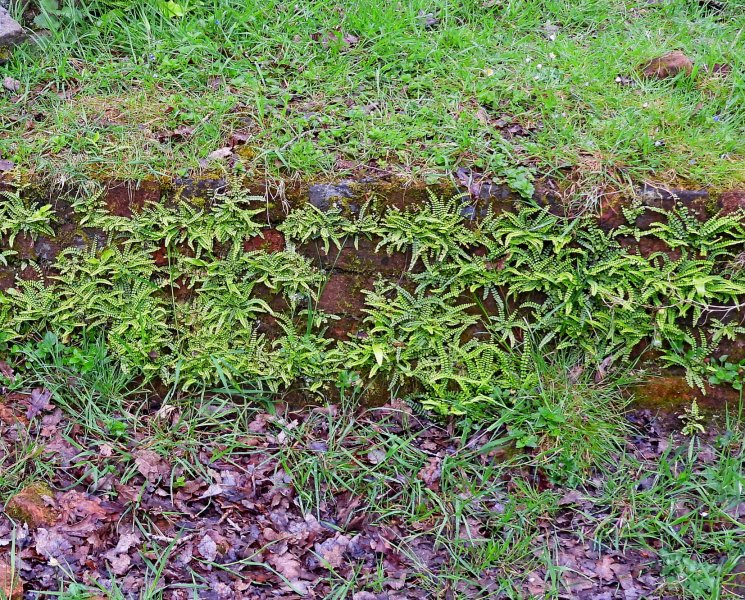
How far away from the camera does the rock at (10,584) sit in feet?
7.91

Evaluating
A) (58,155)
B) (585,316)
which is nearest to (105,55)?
(58,155)

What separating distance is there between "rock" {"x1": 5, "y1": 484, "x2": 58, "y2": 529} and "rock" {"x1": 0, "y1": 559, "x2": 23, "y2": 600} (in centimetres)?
25

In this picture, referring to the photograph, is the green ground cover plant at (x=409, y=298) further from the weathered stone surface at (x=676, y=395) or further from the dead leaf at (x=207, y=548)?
the dead leaf at (x=207, y=548)

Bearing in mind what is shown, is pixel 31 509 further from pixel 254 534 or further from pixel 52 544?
pixel 254 534

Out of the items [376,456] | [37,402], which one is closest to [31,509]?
[37,402]

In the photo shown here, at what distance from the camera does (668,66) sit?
153 inches

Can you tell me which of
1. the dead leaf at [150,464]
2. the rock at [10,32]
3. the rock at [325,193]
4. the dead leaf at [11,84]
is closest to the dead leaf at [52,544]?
the dead leaf at [150,464]

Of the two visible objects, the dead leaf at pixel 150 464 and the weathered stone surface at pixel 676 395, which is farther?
the weathered stone surface at pixel 676 395

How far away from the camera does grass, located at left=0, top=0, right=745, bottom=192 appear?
10.8ft

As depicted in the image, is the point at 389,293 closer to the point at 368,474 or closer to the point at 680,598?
the point at 368,474

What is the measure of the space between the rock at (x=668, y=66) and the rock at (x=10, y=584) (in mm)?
4264

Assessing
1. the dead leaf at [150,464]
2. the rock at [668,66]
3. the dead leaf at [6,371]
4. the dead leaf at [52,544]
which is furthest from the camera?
the rock at [668,66]

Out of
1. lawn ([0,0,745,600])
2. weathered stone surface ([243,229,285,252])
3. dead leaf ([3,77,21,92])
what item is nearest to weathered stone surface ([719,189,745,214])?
lawn ([0,0,745,600])

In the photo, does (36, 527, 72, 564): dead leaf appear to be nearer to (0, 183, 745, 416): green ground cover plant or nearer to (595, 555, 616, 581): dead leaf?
(0, 183, 745, 416): green ground cover plant
